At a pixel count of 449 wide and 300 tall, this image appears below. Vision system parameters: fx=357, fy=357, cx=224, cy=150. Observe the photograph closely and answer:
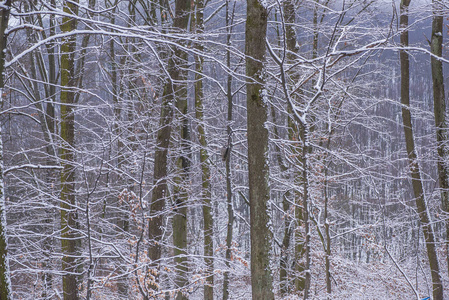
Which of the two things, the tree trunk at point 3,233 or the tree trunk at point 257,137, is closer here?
the tree trunk at point 3,233

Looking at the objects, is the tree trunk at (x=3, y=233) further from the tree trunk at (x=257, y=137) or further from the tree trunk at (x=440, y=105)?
the tree trunk at (x=440, y=105)

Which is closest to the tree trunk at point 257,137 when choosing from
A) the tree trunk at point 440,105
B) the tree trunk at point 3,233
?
the tree trunk at point 3,233

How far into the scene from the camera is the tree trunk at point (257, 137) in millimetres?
4469

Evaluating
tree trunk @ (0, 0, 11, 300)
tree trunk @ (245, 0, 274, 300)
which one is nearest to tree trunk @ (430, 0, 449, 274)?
tree trunk @ (245, 0, 274, 300)

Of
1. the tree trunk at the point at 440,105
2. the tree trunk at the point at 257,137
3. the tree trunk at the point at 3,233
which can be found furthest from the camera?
the tree trunk at the point at 440,105

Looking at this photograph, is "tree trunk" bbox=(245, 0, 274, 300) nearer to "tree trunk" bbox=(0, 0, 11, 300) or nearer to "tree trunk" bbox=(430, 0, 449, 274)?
"tree trunk" bbox=(0, 0, 11, 300)

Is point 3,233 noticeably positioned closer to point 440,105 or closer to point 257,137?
point 257,137

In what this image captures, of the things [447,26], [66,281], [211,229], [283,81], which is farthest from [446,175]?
[66,281]

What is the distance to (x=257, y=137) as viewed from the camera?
463 cm

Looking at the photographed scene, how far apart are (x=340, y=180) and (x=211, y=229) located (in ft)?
11.6

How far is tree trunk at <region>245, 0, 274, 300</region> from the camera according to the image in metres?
4.47

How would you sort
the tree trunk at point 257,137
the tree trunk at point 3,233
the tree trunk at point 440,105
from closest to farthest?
the tree trunk at point 3,233 → the tree trunk at point 257,137 → the tree trunk at point 440,105

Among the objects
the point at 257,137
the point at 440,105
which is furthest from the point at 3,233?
the point at 440,105

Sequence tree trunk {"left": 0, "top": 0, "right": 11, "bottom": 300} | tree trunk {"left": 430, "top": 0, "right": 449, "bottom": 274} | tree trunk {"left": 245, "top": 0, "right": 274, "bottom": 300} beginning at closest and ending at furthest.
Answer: tree trunk {"left": 0, "top": 0, "right": 11, "bottom": 300}, tree trunk {"left": 245, "top": 0, "right": 274, "bottom": 300}, tree trunk {"left": 430, "top": 0, "right": 449, "bottom": 274}
